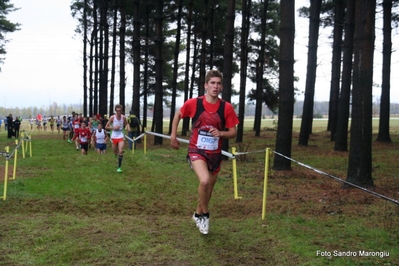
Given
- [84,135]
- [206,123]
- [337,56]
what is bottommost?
[84,135]

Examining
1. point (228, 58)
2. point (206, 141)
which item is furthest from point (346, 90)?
point (206, 141)

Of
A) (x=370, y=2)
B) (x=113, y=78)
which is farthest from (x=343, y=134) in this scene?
(x=113, y=78)

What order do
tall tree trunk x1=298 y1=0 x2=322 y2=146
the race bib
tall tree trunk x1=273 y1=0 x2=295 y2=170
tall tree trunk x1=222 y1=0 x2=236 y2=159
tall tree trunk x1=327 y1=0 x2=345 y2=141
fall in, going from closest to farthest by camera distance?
1. the race bib
2. tall tree trunk x1=273 y1=0 x2=295 y2=170
3. tall tree trunk x1=222 y1=0 x2=236 y2=159
4. tall tree trunk x1=298 y1=0 x2=322 y2=146
5. tall tree trunk x1=327 y1=0 x2=345 y2=141

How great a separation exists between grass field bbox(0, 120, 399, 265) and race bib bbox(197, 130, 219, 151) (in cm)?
125

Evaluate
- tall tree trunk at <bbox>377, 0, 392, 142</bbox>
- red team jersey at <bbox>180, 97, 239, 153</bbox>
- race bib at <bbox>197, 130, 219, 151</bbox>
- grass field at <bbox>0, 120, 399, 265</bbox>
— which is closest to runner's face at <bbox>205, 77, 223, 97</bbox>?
red team jersey at <bbox>180, 97, 239, 153</bbox>

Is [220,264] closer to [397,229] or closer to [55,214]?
[397,229]

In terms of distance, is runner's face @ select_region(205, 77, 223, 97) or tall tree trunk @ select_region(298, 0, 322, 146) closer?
runner's face @ select_region(205, 77, 223, 97)

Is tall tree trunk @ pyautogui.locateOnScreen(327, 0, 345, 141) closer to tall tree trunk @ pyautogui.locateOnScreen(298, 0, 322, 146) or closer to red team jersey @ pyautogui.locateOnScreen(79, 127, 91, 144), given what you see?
tall tree trunk @ pyautogui.locateOnScreen(298, 0, 322, 146)

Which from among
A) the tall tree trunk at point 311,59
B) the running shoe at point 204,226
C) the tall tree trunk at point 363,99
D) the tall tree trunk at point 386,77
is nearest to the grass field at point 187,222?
the running shoe at point 204,226

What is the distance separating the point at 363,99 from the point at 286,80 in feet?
11.7

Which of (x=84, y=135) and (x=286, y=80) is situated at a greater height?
(x=286, y=80)

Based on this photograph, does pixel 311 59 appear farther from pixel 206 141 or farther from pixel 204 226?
pixel 204 226

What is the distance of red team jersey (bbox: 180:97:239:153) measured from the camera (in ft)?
20.3

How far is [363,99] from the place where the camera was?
9984 mm
